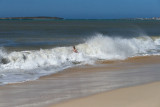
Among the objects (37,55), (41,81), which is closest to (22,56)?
(37,55)

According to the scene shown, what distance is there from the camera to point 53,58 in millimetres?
15164

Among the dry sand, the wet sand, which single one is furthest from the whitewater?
the dry sand

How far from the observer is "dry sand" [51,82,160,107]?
22.1 feet

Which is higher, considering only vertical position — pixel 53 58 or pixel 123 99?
pixel 53 58

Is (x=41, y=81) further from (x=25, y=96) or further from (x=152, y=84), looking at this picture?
(x=152, y=84)

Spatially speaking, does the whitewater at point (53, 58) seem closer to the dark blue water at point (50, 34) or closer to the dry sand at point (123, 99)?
the dry sand at point (123, 99)

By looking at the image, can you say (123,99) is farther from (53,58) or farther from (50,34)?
(50,34)

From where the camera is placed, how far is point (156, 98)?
7121mm

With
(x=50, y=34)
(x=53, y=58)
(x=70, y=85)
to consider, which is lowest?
(x=70, y=85)

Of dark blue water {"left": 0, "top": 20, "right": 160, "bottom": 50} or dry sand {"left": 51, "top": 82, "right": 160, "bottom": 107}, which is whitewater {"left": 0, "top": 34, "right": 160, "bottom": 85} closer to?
dry sand {"left": 51, "top": 82, "right": 160, "bottom": 107}

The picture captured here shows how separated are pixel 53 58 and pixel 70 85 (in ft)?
20.2

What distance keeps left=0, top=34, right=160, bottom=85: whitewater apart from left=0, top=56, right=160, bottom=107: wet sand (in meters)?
0.92

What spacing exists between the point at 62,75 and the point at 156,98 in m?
4.61

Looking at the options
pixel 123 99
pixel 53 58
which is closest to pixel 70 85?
pixel 123 99
